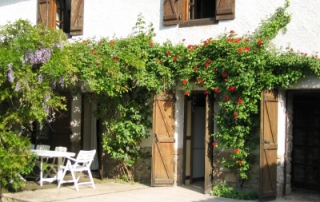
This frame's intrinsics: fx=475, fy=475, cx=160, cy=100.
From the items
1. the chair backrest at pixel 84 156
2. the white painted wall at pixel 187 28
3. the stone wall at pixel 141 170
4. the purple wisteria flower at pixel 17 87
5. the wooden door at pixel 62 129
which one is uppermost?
the white painted wall at pixel 187 28

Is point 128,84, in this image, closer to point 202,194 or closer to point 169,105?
point 169,105

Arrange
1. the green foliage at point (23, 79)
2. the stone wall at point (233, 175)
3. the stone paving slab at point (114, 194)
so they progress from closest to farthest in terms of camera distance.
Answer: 1. the green foliage at point (23, 79)
2. the stone paving slab at point (114, 194)
3. the stone wall at point (233, 175)

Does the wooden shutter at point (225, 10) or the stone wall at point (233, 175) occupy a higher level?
the wooden shutter at point (225, 10)

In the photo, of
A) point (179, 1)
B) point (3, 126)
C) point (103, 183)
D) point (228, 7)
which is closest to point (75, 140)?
point (103, 183)

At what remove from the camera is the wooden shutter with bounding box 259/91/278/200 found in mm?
8945

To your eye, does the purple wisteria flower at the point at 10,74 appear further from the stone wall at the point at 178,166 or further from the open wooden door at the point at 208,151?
the stone wall at the point at 178,166

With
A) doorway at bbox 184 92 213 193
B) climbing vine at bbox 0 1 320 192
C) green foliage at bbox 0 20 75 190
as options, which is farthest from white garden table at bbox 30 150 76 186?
doorway at bbox 184 92 213 193

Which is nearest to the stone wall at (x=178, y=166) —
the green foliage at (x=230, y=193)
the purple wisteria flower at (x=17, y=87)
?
the green foliage at (x=230, y=193)

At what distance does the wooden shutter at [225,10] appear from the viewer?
9.82 meters

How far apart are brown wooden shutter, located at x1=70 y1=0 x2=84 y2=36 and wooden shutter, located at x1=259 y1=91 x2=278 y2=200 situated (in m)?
5.52

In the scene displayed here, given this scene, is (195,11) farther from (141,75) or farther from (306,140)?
(306,140)

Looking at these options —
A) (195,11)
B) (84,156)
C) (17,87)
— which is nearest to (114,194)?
(84,156)

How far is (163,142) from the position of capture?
34.4 feet

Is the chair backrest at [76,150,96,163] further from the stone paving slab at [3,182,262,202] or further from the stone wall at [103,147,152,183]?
the stone wall at [103,147,152,183]
